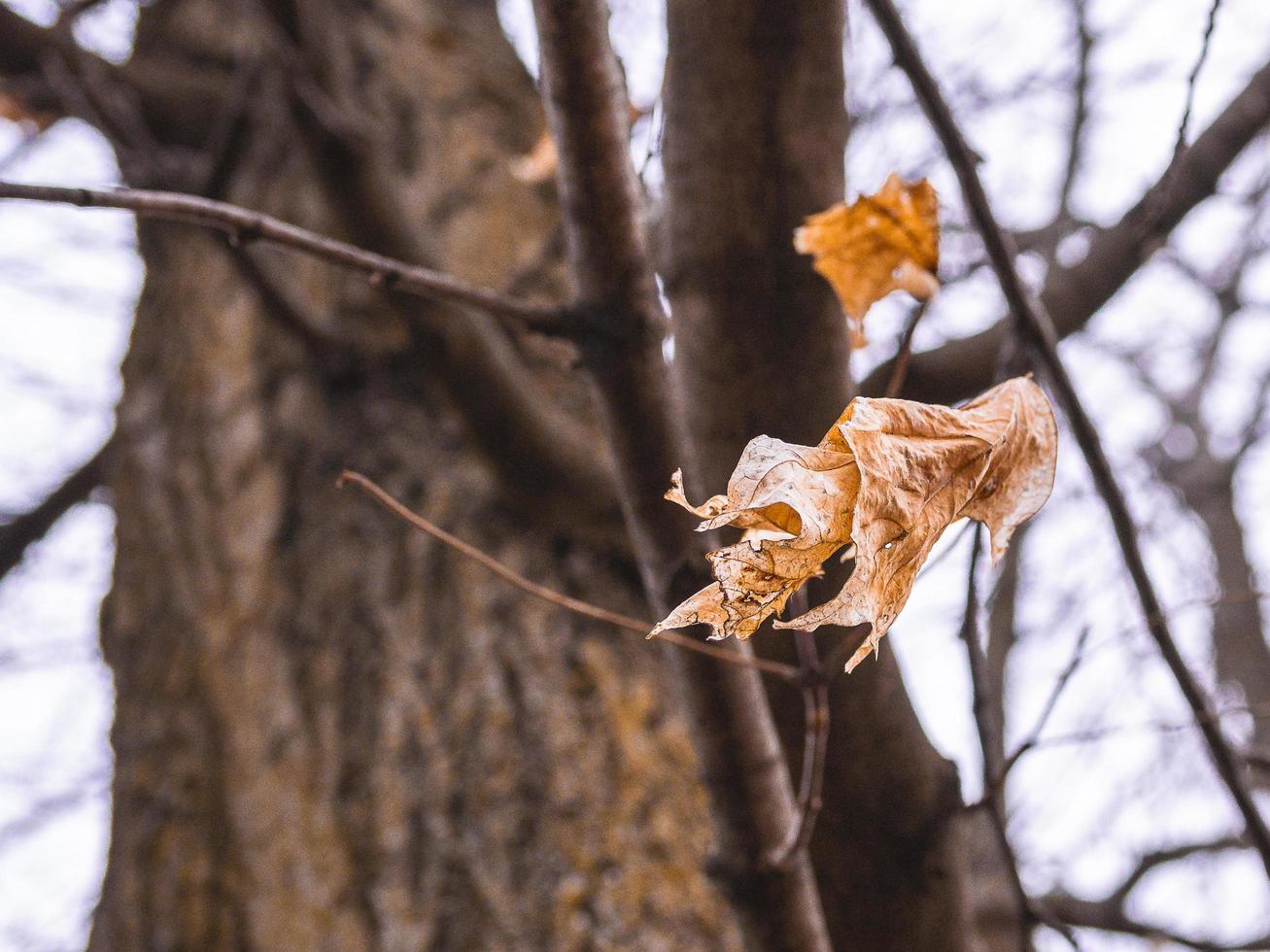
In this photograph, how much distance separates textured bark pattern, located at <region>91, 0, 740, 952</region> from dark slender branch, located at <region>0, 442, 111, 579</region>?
2.10 feet

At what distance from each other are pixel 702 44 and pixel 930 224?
0.27m

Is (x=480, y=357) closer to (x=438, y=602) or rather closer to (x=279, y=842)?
(x=438, y=602)

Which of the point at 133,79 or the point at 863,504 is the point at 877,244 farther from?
the point at 133,79

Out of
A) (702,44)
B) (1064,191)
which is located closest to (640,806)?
(702,44)

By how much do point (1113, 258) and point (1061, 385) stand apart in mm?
383

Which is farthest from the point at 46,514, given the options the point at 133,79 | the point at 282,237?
the point at 282,237

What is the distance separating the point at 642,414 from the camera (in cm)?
71

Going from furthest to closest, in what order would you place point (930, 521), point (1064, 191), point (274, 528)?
point (1064, 191) < point (274, 528) < point (930, 521)

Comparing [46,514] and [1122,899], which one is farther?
[46,514]

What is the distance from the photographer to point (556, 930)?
3.42 ft

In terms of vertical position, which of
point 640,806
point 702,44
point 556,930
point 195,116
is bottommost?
point 556,930

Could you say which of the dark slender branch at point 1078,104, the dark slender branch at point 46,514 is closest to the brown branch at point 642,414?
the dark slender branch at point 46,514

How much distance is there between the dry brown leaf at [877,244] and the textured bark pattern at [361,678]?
719mm

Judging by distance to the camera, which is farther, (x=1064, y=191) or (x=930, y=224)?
(x=1064, y=191)
